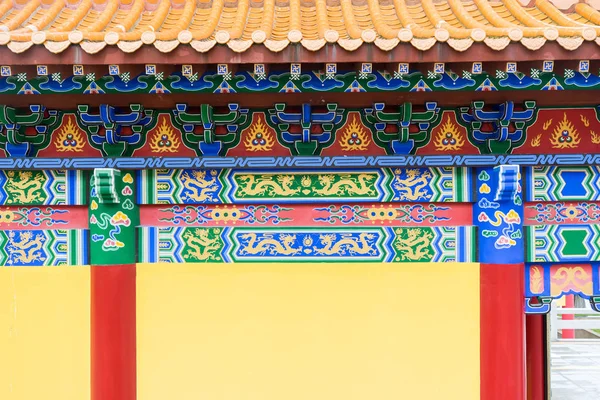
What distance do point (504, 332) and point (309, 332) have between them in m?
1.35

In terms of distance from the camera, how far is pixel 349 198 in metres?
3.40

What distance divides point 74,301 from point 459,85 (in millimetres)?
3022

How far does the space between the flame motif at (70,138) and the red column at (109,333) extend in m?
0.86

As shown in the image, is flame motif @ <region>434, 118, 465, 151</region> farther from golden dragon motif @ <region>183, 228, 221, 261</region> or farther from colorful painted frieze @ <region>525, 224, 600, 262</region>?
golden dragon motif @ <region>183, 228, 221, 261</region>

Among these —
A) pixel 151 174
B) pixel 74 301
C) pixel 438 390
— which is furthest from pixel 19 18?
pixel 438 390

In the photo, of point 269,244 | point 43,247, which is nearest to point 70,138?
point 43,247

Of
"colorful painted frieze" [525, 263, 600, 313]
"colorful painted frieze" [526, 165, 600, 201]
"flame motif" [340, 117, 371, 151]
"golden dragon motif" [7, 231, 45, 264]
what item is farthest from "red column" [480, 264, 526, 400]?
"golden dragon motif" [7, 231, 45, 264]

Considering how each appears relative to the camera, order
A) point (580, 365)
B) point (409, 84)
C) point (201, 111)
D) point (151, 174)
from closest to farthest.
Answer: point (409, 84), point (201, 111), point (151, 174), point (580, 365)

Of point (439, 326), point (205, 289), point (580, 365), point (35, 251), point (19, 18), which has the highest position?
point (19, 18)

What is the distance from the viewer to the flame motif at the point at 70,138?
3416 mm

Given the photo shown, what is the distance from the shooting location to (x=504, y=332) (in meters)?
3.32

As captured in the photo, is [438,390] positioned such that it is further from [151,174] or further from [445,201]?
[151,174]

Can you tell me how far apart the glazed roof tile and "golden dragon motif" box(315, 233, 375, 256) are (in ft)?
4.50

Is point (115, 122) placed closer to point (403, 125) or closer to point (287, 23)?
point (287, 23)
